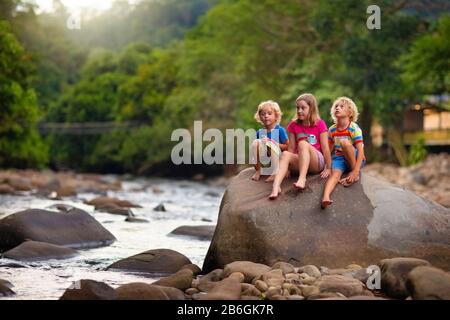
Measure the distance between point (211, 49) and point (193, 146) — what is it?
477 centimetres

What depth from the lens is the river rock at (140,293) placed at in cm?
702

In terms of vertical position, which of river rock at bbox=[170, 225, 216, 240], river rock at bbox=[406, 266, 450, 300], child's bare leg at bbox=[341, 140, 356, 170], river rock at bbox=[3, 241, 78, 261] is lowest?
river rock at bbox=[170, 225, 216, 240]

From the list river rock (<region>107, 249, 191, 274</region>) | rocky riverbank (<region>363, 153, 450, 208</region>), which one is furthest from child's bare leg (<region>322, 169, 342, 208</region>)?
rocky riverbank (<region>363, 153, 450, 208</region>)

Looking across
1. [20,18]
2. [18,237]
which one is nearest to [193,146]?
[20,18]

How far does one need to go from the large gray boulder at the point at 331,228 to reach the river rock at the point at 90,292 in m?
1.83

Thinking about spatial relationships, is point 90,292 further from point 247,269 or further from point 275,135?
point 275,135

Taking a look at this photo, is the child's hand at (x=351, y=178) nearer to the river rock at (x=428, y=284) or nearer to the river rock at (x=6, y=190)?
the river rock at (x=428, y=284)

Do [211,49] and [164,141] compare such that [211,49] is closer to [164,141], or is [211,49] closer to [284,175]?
[164,141]

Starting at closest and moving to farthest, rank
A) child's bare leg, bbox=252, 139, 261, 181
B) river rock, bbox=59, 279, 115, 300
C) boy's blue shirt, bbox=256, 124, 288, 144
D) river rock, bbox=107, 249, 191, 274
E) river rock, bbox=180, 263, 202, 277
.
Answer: river rock, bbox=59, 279, 115, 300 < child's bare leg, bbox=252, 139, 261, 181 < boy's blue shirt, bbox=256, 124, 288, 144 < river rock, bbox=180, 263, 202, 277 < river rock, bbox=107, 249, 191, 274

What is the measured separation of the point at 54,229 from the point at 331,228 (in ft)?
15.3

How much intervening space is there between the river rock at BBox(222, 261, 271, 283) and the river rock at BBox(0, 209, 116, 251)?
4.02 meters

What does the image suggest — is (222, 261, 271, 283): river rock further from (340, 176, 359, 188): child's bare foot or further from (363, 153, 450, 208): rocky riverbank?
(363, 153, 450, 208): rocky riverbank

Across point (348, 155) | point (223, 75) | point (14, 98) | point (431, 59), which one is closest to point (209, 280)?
point (348, 155)

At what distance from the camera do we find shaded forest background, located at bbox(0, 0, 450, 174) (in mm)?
27250
